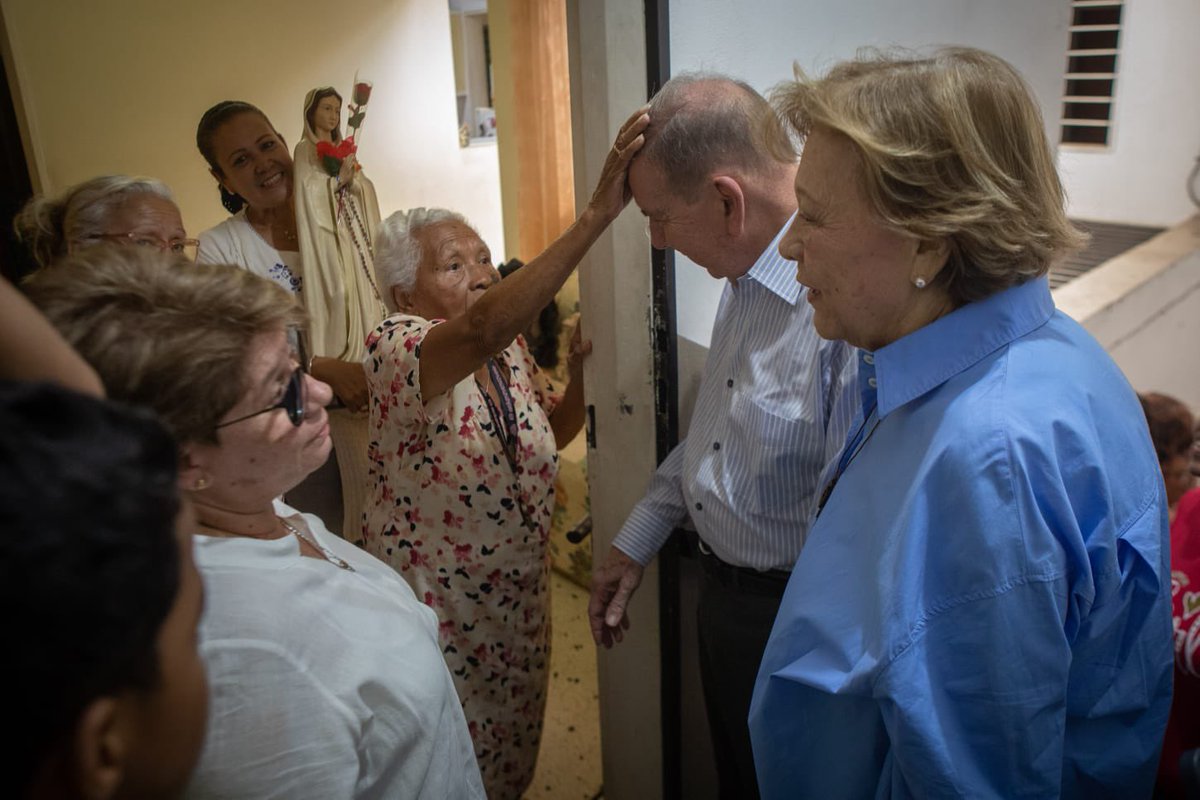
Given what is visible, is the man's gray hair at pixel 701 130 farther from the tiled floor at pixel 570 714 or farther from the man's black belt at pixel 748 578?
the tiled floor at pixel 570 714

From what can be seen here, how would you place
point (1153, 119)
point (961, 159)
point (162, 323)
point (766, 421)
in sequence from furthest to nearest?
point (1153, 119), point (766, 421), point (961, 159), point (162, 323)

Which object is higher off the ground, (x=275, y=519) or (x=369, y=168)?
(x=369, y=168)

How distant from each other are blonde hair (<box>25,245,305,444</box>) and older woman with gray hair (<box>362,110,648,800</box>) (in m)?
0.62

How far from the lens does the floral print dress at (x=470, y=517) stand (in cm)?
166

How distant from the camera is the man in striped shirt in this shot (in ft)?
4.44

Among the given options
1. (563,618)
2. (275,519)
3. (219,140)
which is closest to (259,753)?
(275,519)

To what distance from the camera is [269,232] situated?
1.49 m

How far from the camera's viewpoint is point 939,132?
3.09ft

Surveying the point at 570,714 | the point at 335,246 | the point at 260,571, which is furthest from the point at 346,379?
the point at 570,714

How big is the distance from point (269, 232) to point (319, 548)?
0.68m

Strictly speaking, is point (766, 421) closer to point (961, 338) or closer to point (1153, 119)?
point (961, 338)

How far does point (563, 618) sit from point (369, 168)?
197 centimetres

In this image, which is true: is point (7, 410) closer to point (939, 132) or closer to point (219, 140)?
point (939, 132)

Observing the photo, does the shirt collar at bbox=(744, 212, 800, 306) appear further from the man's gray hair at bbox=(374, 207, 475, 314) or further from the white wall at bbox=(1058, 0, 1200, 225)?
the white wall at bbox=(1058, 0, 1200, 225)
